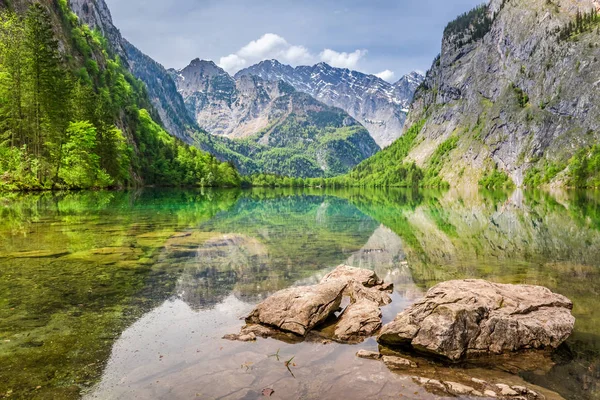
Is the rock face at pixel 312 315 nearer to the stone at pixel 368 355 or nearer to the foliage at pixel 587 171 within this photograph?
the stone at pixel 368 355

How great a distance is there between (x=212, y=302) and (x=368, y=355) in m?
6.69

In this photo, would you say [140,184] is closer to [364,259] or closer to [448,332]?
[364,259]

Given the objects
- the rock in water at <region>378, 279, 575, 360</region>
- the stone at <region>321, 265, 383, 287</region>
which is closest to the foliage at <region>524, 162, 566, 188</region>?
the stone at <region>321, 265, 383, 287</region>

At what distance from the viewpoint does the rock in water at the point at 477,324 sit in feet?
33.6

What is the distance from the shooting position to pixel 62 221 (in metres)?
31.7

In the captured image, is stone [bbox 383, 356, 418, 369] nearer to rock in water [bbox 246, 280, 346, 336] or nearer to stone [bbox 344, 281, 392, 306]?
rock in water [bbox 246, 280, 346, 336]

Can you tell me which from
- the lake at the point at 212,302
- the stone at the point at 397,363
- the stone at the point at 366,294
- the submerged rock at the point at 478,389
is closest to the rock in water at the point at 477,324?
the lake at the point at 212,302

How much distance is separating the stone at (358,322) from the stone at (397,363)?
59.9 inches

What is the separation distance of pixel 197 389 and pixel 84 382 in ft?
7.98

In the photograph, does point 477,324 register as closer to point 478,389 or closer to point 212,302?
point 478,389

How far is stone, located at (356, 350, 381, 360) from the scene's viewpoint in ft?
32.9

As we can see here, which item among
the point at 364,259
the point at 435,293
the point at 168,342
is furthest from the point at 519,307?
the point at 364,259

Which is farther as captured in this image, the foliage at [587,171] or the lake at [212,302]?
the foliage at [587,171]

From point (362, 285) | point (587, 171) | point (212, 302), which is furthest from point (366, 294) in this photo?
point (587, 171)
